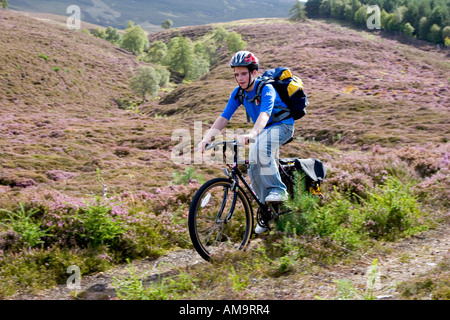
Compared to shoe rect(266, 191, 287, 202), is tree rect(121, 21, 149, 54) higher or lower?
higher

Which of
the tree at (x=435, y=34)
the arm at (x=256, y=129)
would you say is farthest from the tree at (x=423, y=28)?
the arm at (x=256, y=129)

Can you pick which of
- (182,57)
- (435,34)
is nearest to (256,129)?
(182,57)

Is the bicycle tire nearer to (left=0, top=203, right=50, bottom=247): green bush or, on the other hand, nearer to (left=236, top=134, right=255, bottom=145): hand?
(left=236, top=134, right=255, bottom=145): hand

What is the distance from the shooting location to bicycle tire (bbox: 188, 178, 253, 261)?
4.62m

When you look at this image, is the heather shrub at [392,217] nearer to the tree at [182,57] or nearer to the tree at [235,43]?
the tree at [182,57]

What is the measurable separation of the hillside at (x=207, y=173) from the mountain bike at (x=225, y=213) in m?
0.26

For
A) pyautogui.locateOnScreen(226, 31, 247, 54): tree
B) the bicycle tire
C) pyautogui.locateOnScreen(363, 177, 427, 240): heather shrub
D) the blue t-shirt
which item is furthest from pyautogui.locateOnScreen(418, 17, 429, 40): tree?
the bicycle tire

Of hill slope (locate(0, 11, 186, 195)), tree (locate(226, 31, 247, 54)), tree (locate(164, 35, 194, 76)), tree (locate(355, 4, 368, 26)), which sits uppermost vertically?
tree (locate(355, 4, 368, 26))

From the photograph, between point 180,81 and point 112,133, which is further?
point 180,81

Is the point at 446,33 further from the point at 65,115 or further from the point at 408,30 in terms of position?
the point at 65,115

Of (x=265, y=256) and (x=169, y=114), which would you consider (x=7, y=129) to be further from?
(x=265, y=256)

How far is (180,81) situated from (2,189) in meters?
74.6
